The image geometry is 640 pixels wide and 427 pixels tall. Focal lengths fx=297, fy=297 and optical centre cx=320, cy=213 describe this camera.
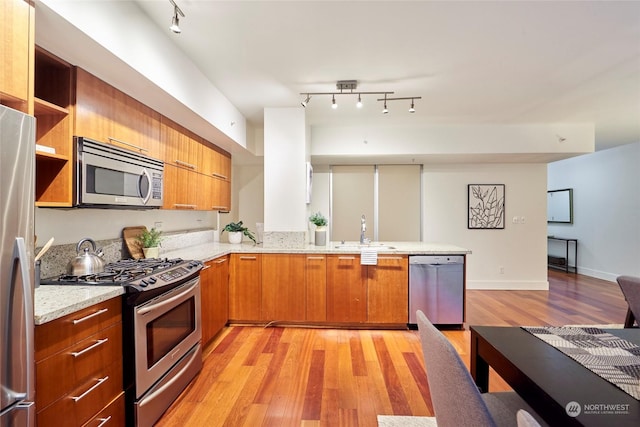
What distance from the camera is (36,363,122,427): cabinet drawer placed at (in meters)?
1.23

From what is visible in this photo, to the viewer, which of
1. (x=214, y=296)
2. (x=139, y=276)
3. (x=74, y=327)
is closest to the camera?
(x=74, y=327)

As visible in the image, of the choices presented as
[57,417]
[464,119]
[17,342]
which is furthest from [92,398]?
[464,119]

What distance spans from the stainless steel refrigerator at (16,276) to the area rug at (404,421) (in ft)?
5.59

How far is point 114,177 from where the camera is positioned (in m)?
1.92

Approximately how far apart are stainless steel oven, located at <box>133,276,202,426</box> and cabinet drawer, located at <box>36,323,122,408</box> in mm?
115

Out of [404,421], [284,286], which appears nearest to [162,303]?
[284,286]

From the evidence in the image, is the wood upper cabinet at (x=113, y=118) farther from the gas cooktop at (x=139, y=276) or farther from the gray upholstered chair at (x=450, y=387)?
the gray upholstered chair at (x=450, y=387)

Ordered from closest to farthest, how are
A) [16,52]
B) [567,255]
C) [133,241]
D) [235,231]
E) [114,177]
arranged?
[16,52] → [114,177] → [133,241] → [235,231] → [567,255]

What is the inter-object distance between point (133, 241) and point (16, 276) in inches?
60.6

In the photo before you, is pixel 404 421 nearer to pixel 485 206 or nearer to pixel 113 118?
pixel 113 118

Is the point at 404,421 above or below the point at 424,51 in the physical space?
below

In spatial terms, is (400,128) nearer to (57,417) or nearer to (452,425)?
(452,425)

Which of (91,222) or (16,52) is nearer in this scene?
(16,52)

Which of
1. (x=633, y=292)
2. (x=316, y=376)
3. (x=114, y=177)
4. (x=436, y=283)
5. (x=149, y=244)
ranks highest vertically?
(x=114, y=177)
